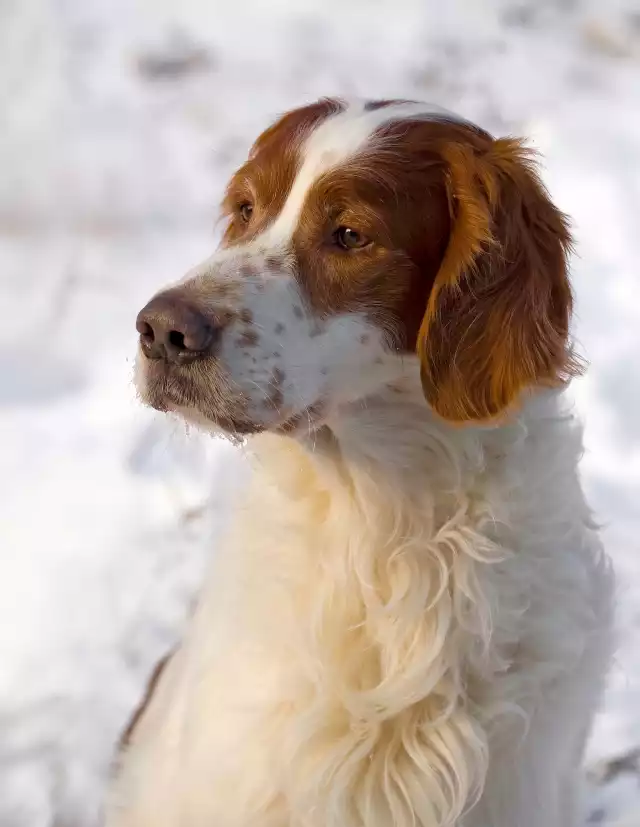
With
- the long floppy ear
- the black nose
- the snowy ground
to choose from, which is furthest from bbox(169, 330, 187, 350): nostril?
the snowy ground

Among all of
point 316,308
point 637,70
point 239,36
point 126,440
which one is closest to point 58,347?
point 126,440

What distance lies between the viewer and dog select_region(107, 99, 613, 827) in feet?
4.04

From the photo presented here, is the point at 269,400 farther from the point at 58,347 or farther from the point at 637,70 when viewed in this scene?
the point at 637,70

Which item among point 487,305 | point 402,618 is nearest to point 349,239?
point 487,305

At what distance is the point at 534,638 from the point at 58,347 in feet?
6.52

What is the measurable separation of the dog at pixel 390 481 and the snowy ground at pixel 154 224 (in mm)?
818

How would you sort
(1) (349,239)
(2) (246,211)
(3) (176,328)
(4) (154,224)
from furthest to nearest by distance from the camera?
(4) (154,224)
(2) (246,211)
(1) (349,239)
(3) (176,328)

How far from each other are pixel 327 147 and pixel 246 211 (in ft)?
0.59

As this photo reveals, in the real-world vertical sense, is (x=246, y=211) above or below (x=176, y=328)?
above

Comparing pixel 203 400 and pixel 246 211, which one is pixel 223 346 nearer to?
pixel 203 400

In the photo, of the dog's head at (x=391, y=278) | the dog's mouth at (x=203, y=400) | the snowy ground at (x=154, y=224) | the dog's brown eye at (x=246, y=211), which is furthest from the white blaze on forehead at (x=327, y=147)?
the snowy ground at (x=154, y=224)

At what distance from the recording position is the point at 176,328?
1121mm

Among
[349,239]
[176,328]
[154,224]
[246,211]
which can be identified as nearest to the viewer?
[176,328]

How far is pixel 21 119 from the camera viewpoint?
129 inches
